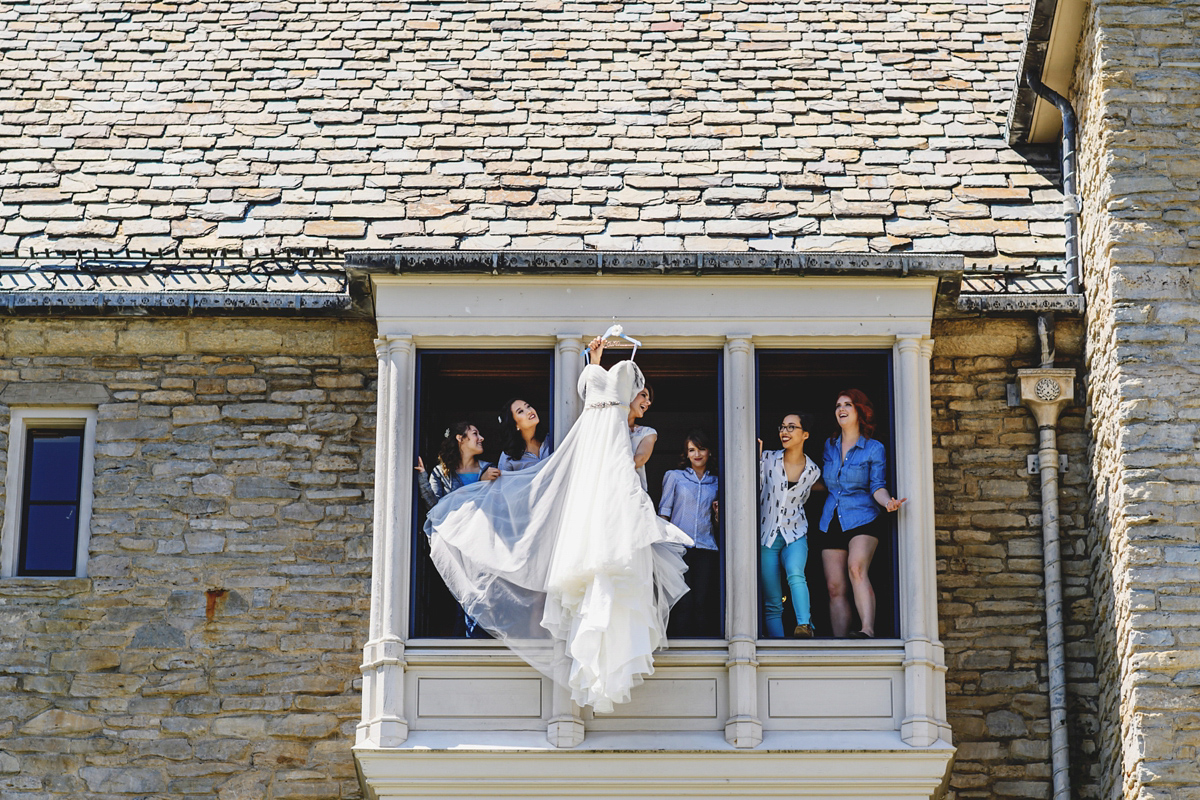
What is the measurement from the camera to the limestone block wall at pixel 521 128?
13.3m

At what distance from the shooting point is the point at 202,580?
12.2 metres

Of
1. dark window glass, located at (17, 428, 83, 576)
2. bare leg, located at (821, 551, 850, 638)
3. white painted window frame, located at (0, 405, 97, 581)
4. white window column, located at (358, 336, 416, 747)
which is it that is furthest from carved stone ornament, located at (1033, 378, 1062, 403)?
dark window glass, located at (17, 428, 83, 576)

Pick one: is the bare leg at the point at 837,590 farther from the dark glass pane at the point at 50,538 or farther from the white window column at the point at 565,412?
the dark glass pane at the point at 50,538

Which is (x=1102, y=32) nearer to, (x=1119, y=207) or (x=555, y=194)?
(x=1119, y=207)

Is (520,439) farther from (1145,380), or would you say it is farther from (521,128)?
(1145,380)

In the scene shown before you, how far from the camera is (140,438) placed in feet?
41.1

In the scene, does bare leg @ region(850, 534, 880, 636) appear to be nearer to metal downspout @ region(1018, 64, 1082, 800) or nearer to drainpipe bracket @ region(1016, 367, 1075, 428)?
metal downspout @ region(1018, 64, 1082, 800)

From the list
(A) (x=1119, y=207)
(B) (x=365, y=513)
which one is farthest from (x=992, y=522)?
(B) (x=365, y=513)

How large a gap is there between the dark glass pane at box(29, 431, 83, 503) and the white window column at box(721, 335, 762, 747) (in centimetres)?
412

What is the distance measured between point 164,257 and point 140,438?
1307mm

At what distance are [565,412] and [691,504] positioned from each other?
93 centimetres

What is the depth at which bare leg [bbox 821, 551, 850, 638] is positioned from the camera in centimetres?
1184

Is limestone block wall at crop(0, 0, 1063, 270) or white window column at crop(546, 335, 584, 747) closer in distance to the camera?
white window column at crop(546, 335, 584, 747)

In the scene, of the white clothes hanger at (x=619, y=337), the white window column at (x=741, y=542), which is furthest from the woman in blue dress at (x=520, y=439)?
the white window column at (x=741, y=542)
